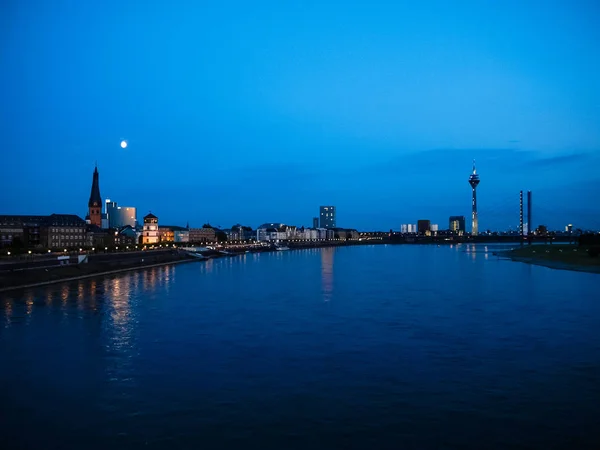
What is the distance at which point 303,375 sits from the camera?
1560 cm

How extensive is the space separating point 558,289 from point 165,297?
92.8 ft

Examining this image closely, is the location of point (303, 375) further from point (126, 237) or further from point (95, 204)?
point (126, 237)

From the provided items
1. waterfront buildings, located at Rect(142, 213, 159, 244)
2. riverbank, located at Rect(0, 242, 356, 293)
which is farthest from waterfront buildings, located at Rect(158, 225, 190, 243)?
riverbank, located at Rect(0, 242, 356, 293)

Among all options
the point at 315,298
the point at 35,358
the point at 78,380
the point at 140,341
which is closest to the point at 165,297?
the point at 315,298

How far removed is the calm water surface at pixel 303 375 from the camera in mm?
11023

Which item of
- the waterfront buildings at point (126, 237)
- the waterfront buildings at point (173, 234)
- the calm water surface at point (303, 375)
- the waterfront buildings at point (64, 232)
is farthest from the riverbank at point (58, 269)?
the waterfront buildings at point (173, 234)

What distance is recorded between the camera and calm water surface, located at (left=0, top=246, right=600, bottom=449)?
11.0 meters

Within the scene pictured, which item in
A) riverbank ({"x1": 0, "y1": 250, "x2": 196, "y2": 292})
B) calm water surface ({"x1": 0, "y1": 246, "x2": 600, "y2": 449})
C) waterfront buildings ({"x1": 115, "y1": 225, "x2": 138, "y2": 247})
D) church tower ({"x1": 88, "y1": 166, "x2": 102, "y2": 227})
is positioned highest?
church tower ({"x1": 88, "y1": 166, "x2": 102, "y2": 227})

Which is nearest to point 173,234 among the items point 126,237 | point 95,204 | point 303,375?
point 126,237

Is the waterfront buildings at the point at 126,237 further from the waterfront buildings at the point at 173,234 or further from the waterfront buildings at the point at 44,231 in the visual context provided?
the waterfront buildings at the point at 44,231

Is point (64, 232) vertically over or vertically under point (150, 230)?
under

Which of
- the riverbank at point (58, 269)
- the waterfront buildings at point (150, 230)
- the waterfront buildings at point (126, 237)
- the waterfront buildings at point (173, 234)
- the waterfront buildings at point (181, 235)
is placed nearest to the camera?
the riverbank at point (58, 269)

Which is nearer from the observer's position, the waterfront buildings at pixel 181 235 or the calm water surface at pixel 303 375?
the calm water surface at pixel 303 375

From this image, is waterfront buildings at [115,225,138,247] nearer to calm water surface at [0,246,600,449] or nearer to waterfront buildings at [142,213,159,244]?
waterfront buildings at [142,213,159,244]
